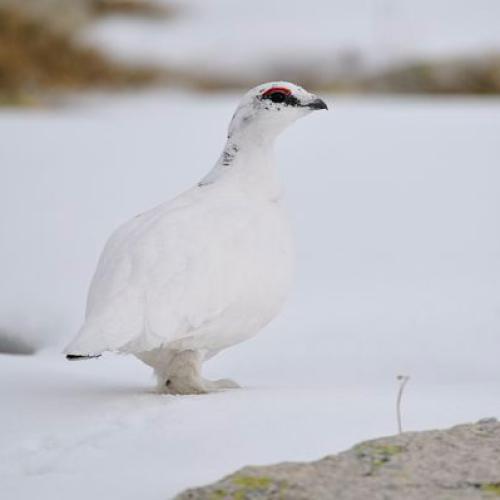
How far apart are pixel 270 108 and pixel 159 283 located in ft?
2.62

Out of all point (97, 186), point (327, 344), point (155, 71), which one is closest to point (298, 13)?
point (155, 71)

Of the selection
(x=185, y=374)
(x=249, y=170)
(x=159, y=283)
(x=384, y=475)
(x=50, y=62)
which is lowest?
(x=384, y=475)

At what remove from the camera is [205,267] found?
322 cm

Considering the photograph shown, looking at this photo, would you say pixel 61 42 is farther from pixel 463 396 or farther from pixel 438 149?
pixel 463 396

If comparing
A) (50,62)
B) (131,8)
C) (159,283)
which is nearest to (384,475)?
(159,283)

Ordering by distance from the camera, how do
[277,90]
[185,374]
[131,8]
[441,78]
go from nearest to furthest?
[185,374] < [277,90] < [441,78] < [131,8]

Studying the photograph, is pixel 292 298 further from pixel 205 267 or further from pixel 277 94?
pixel 205 267

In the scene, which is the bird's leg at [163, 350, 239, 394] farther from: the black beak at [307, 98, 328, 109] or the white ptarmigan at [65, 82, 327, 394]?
the black beak at [307, 98, 328, 109]

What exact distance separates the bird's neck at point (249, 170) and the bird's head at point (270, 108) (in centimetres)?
4

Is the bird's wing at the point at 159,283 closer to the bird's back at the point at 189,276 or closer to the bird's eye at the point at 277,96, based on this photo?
the bird's back at the point at 189,276

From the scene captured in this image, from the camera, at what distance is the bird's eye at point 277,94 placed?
3648 millimetres

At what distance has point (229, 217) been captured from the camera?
11.2ft

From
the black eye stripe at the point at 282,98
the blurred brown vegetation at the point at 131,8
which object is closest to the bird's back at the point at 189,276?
the black eye stripe at the point at 282,98

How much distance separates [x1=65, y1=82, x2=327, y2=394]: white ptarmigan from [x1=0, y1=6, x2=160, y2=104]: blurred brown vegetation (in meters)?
10.1
